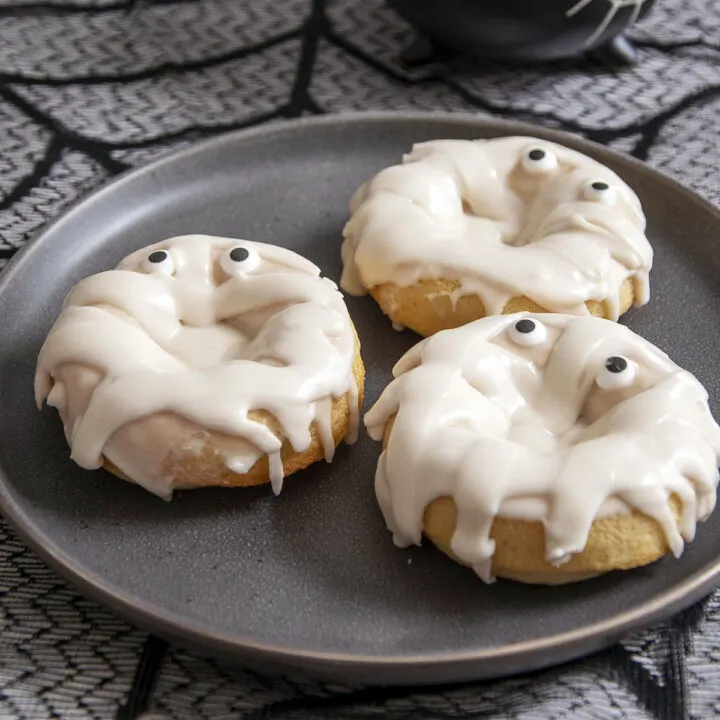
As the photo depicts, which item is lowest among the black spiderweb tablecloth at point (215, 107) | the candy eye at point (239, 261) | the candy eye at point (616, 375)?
the black spiderweb tablecloth at point (215, 107)

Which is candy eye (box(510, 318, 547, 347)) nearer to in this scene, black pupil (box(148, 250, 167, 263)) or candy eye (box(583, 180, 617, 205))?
candy eye (box(583, 180, 617, 205))

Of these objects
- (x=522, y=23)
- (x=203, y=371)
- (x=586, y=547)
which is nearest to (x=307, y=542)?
(x=203, y=371)

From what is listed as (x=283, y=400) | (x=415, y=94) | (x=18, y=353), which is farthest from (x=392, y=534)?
(x=415, y=94)

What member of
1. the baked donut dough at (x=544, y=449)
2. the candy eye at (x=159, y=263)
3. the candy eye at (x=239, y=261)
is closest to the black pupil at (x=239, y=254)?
the candy eye at (x=239, y=261)

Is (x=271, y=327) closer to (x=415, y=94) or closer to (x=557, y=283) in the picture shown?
(x=557, y=283)

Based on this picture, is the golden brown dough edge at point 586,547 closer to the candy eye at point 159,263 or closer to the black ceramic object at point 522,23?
the candy eye at point 159,263
